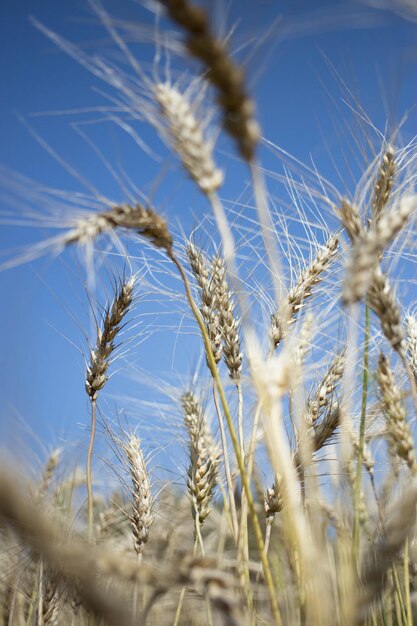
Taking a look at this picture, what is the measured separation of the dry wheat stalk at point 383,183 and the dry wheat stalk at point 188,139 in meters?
0.93

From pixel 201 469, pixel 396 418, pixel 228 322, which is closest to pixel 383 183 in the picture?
pixel 228 322

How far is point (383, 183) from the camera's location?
2.27 metres

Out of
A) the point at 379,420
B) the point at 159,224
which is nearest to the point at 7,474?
the point at 159,224

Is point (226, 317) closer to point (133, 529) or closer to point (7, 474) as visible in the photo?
point (133, 529)

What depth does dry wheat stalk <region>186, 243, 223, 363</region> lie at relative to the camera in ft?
7.73

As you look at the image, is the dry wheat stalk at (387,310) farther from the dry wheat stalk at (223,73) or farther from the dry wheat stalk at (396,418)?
the dry wheat stalk at (223,73)

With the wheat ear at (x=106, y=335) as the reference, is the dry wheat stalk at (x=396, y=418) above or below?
below

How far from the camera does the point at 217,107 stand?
1356 millimetres

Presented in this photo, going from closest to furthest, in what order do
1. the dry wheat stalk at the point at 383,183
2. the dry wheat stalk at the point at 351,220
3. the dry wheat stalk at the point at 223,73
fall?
the dry wheat stalk at the point at 223,73, the dry wheat stalk at the point at 351,220, the dry wheat stalk at the point at 383,183

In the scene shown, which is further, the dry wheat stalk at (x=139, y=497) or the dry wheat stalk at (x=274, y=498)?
the dry wheat stalk at (x=139, y=497)

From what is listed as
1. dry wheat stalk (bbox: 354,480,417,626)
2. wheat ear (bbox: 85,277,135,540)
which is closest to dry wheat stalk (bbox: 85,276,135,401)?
wheat ear (bbox: 85,277,135,540)

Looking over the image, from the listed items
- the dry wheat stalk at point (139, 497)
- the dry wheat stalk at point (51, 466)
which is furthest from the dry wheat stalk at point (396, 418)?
the dry wheat stalk at point (51, 466)

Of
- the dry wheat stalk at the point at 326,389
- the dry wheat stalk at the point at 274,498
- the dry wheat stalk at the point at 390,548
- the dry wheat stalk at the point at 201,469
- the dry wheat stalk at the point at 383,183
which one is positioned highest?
the dry wheat stalk at the point at 383,183

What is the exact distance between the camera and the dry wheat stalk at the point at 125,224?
5.29ft
